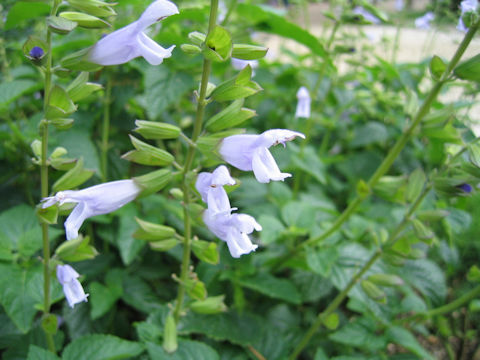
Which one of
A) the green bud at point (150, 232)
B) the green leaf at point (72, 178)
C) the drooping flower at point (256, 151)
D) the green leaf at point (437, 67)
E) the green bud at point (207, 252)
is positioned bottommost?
the green bud at point (207, 252)

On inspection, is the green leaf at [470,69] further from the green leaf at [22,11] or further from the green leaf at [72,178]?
the green leaf at [22,11]

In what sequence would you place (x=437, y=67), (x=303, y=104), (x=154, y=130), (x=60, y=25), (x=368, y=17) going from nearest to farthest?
(x=60, y=25)
(x=154, y=130)
(x=437, y=67)
(x=303, y=104)
(x=368, y=17)

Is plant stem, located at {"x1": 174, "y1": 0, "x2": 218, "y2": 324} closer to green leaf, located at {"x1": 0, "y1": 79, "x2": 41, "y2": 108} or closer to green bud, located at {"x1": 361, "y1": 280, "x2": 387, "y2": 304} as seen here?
green bud, located at {"x1": 361, "y1": 280, "x2": 387, "y2": 304}

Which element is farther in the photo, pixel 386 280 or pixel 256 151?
pixel 386 280

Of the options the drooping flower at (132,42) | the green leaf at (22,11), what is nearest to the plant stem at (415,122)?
the drooping flower at (132,42)

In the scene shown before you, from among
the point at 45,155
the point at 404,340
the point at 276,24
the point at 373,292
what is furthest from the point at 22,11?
the point at 404,340

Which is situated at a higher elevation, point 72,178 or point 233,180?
point 233,180

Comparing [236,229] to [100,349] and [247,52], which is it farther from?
[100,349]
